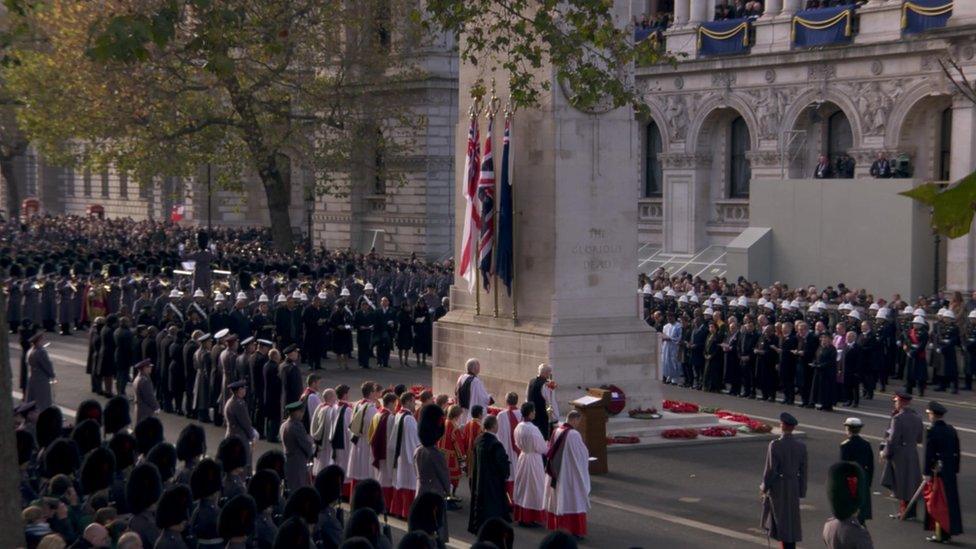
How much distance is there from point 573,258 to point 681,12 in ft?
78.1

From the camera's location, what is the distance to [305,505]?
11.6 metres

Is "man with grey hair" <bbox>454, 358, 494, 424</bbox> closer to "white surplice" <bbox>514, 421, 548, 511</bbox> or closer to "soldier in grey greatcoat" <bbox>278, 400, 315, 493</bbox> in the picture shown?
"white surplice" <bbox>514, 421, 548, 511</bbox>

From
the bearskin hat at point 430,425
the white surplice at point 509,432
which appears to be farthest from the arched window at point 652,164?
the bearskin hat at point 430,425

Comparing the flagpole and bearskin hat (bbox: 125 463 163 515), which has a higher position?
the flagpole

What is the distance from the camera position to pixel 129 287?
34250 millimetres

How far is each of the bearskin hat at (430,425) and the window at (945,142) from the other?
2337cm

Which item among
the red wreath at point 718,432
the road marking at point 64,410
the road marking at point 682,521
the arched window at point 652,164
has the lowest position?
the road marking at point 682,521

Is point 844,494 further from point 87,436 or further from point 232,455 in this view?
point 87,436

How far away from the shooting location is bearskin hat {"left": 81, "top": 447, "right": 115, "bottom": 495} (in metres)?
13.1

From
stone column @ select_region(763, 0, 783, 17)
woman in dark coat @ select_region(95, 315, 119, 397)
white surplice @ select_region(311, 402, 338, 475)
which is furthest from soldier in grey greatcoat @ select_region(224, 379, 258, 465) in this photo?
stone column @ select_region(763, 0, 783, 17)

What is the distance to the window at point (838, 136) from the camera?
37.8 metres

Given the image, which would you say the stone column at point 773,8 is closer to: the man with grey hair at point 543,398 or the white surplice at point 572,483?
the man with grey hair at point 543,398

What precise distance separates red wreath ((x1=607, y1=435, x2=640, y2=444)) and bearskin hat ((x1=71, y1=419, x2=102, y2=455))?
305 inches

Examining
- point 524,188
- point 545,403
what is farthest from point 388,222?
point 545,403
